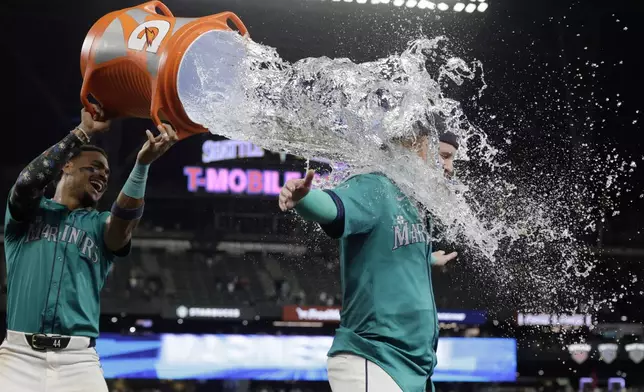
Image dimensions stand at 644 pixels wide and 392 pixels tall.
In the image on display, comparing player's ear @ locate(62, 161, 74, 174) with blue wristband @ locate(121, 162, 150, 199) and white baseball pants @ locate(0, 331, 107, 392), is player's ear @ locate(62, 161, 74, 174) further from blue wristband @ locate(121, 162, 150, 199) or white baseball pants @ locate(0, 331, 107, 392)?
white baseball pants @ locate(0, 331, 107, 392)

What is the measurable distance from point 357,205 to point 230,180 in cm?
1825

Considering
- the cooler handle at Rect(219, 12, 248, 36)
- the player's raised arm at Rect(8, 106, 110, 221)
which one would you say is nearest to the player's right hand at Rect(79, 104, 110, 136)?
the player's raised arm at Rect(8, 106, 110, 221)

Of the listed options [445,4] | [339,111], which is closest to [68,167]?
[339,111]

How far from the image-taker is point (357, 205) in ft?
9.27

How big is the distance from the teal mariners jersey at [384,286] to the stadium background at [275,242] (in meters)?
9.61

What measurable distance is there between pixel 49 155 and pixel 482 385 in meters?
18.4

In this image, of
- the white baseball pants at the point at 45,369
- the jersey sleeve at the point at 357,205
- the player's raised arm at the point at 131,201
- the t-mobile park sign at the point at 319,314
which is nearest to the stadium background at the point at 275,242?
the t-mobile park sign at the point at 319,314

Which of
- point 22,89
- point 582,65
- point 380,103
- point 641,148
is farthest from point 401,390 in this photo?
point 22,89

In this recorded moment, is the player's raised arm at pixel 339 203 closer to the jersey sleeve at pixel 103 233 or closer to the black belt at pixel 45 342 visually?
the jersey sleeve at pixel 103 233

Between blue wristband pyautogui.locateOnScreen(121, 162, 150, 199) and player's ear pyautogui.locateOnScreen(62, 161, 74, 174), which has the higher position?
player's ear pyautogui.locateOnScreen(62, 161, 74, 174)

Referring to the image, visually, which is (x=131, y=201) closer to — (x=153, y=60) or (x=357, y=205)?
(x=153, y=60)

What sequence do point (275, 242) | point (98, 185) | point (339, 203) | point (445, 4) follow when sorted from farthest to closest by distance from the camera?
1. point (275, 242)
2. point (445, 4)
3. point (98, 185)
4. point (339, 203)

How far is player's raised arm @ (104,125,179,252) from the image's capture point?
3.40 m

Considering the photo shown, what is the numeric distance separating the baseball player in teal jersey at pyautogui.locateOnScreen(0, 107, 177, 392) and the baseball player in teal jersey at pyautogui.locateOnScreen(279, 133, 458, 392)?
962 mm
